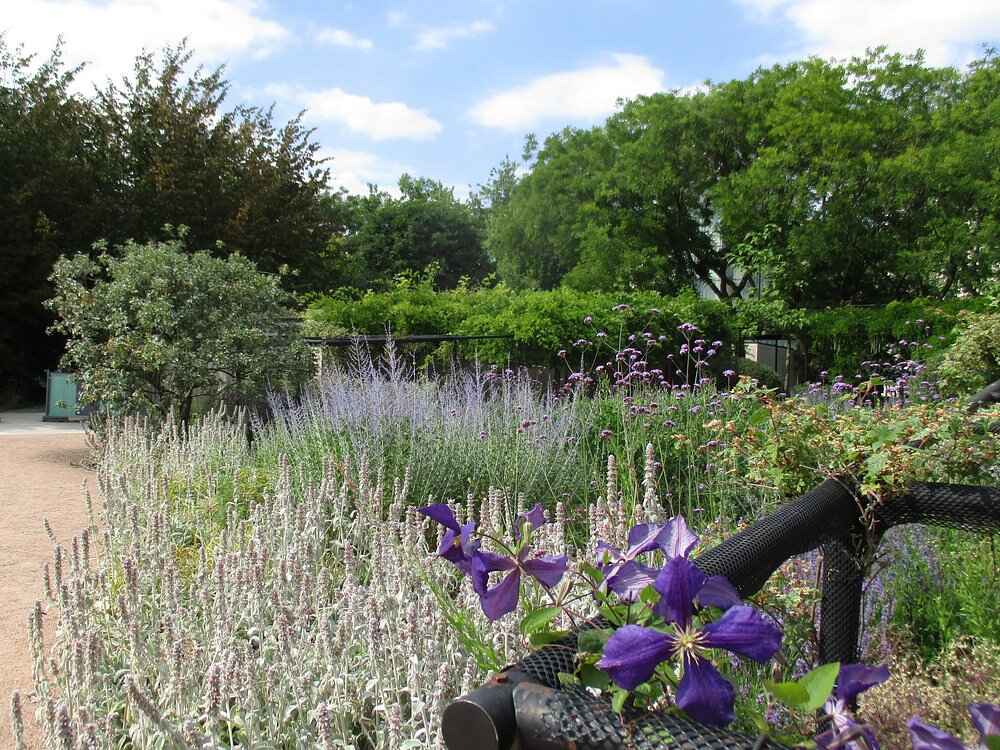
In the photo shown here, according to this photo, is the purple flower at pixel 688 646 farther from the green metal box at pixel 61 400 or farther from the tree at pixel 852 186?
the tree at pixel 852 186

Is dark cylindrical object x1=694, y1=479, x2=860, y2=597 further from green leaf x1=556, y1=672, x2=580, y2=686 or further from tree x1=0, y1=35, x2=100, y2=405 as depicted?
tree x1=0, y1=35, x2=100, y2=405

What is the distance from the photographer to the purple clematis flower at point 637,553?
79 centimetres

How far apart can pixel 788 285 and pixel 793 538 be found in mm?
17519

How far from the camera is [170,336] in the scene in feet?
24.8

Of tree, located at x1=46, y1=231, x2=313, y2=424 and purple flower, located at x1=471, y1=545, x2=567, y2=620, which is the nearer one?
purple flower, located at x1=471, y1=545, x2=567, y2=620

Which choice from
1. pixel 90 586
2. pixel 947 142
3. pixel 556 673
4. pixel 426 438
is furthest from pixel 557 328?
pixel 947 142

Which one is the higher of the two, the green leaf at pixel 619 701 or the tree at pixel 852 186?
the tree at pixel 852 186

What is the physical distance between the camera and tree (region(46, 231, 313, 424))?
7.37m

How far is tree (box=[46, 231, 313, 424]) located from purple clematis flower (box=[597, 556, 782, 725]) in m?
7.25

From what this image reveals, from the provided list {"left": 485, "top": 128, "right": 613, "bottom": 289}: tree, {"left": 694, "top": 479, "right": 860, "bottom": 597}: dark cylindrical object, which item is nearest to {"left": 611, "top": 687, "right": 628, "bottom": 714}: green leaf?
{"left": 694, "top": 479, "right": 860, "bottom": 597}: dark cylindrical object

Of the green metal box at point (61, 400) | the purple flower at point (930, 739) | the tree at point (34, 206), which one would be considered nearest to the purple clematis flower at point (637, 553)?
the purple flower at point (930, 739)

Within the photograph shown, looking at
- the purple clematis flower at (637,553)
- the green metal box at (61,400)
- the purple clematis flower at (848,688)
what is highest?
the purple clematis flower at (637,553)

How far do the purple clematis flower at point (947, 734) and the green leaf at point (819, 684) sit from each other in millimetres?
61

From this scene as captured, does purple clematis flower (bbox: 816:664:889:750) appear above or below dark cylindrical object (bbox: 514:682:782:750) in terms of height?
below
